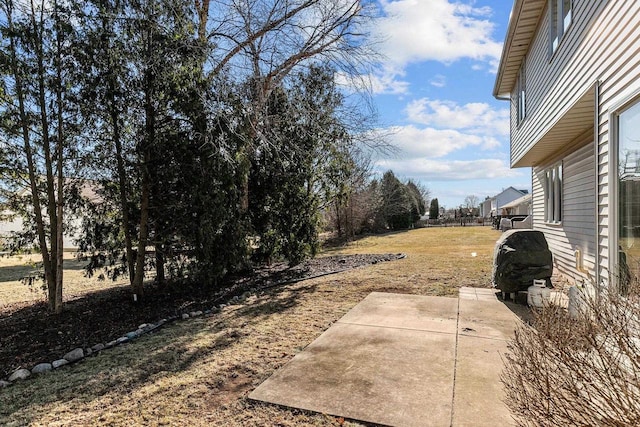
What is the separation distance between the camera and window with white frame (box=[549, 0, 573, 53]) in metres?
5.27

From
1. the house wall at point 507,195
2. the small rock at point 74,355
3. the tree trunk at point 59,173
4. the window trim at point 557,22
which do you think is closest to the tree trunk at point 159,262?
the tree trunk at point 59,173

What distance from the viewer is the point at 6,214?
18.1ft

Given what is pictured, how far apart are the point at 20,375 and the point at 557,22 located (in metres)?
8.12

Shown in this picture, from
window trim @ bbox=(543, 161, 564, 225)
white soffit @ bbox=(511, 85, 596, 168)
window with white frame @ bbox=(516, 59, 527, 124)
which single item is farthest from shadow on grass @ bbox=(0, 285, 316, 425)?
window with white frame @ bbox=(516, 59, 527, 124)

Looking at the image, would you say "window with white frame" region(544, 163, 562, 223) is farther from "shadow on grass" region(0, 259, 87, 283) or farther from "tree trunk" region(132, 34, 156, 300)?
"shadow on grass" region(0, 259, 87, 283)

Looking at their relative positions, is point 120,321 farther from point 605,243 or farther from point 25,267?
point 25,267

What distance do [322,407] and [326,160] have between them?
743cm

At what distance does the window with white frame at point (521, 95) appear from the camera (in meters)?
8.55

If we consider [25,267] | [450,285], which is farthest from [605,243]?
[25,267]

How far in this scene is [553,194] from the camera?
8922 millimetres

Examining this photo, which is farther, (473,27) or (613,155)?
(473,27)

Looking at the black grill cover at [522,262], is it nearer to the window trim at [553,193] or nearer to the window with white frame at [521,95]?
the window trim at [553,193]

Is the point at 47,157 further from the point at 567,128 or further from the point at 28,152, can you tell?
the point at 567,128

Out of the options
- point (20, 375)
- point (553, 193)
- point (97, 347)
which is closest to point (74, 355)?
point (97, 347)
